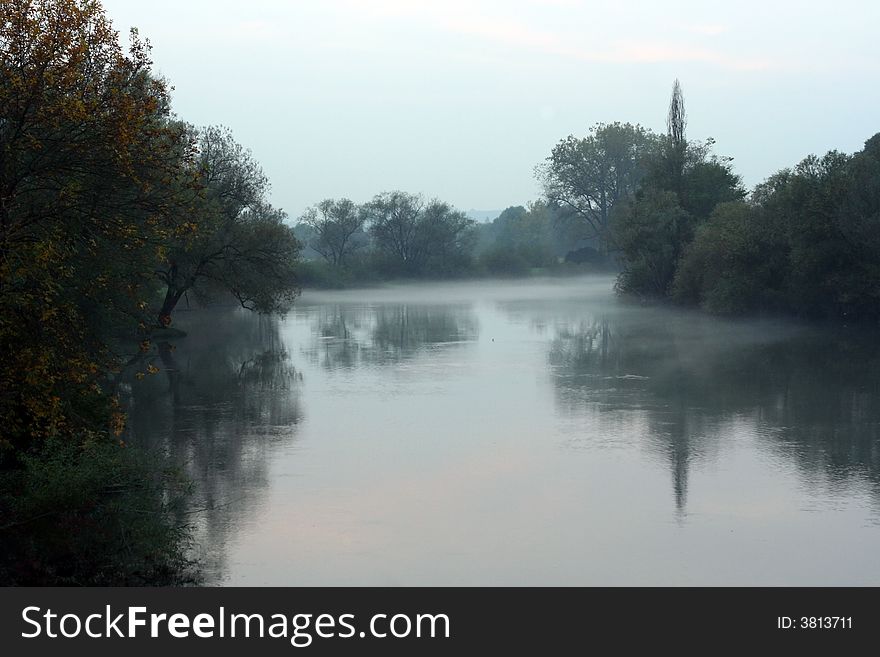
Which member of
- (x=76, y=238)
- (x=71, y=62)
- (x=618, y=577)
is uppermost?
(x=71, y=62)

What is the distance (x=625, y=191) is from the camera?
386ft

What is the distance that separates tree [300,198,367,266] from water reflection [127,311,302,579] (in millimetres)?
79923

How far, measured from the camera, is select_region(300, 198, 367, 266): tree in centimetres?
12444

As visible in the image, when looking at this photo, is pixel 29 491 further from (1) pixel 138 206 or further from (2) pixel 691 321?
(2) pixel 691 321

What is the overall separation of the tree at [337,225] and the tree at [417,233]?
3822 millimetres

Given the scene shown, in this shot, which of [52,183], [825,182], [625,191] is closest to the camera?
[52,183]

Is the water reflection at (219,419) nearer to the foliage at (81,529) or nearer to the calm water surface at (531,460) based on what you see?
the calm water surface at (531,460)

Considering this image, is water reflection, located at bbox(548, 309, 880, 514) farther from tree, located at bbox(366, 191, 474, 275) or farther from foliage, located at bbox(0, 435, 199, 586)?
tree, located at bbox(366, 191, 474, 275)

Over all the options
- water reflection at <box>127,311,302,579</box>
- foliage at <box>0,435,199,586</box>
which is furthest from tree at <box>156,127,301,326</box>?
foliage at <box>0,435,199,586</box>

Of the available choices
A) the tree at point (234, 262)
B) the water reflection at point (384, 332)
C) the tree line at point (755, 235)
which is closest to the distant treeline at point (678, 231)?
the tree line at point (755, 235)

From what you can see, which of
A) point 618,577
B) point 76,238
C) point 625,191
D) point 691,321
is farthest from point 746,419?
point 625,191

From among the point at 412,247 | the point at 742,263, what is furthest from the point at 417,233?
the point at 742,263

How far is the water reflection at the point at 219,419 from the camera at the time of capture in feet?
53.3
